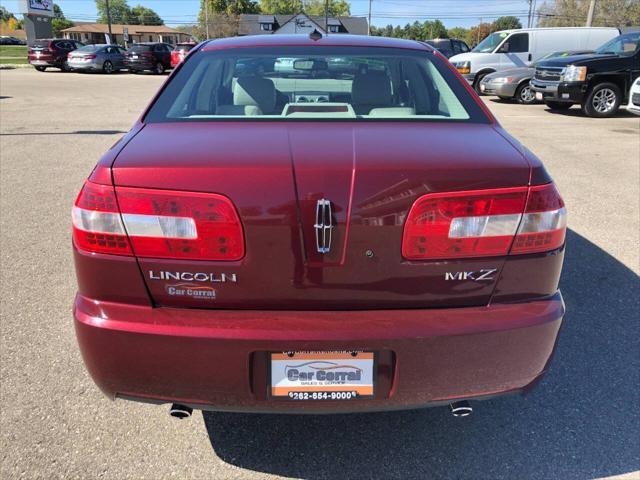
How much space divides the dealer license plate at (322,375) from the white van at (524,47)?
16796 millimetres

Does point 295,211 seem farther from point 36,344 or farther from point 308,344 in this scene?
point 36,344

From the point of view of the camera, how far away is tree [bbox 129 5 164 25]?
124312mm

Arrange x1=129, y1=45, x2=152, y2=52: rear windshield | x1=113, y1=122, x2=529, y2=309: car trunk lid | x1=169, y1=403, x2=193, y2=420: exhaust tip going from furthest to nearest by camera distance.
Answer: x1=129, y1=45, x2=152, y2=52: rear windshield
x1=169, y1=403, x2=193, y2=420: exhaust tip
x1=113, y1=122, x2=529, y2=309: car trunk lid

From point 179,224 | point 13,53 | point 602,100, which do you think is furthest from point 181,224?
point 13,53

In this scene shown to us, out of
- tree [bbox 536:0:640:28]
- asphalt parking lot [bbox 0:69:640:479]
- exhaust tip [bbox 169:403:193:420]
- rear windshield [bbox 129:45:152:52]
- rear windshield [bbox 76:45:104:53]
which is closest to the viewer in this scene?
exhaust tip [bbox 169:403:193:420]

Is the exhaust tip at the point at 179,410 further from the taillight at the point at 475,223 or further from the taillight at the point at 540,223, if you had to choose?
the taillight at the point at 540,223

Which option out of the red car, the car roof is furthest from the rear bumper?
the car roof

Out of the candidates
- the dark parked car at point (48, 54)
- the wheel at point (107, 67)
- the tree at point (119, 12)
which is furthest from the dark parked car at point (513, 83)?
the tree at point (119, 12)

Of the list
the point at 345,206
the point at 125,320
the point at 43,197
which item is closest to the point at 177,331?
the point at 125,320

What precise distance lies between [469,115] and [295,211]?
1202 millimetres

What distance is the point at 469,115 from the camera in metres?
2.56

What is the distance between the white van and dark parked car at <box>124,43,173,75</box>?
1777 centimetres

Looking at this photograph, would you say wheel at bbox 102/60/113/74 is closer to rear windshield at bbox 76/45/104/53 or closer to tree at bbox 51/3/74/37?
rear windshield at bbox 76/45/104/53

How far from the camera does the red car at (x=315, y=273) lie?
5.91 feet
